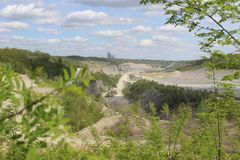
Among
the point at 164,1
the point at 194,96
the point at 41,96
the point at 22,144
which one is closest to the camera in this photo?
the point at 41,96

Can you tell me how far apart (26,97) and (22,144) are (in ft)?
0.99

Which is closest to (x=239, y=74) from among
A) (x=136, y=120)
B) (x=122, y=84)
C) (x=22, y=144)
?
(x=136, y=120)

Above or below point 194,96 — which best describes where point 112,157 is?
above

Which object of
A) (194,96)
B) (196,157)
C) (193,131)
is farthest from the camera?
(194,96)

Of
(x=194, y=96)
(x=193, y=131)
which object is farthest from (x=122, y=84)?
(x=193, y=131)

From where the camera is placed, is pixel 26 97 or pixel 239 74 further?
pixel 239 74

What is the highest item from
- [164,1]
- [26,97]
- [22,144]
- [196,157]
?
[164,1]

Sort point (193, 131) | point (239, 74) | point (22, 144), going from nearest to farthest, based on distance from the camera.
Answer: point (22, 144)
point (239, 74)
point (193, 131)

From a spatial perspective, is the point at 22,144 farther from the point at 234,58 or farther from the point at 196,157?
the point at 196,157

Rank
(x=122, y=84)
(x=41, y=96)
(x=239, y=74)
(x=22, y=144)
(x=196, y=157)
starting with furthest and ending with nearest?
(x=122, y=84)
(x=196, y=157)
(x=239, y=74)
(x=22, y=144)
(x=41, y=96)

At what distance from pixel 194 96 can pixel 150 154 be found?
285 ft

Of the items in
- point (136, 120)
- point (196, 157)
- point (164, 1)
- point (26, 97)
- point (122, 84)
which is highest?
point (164, 1)

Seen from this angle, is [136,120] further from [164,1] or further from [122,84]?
[122,84]

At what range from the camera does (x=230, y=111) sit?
7895mm
